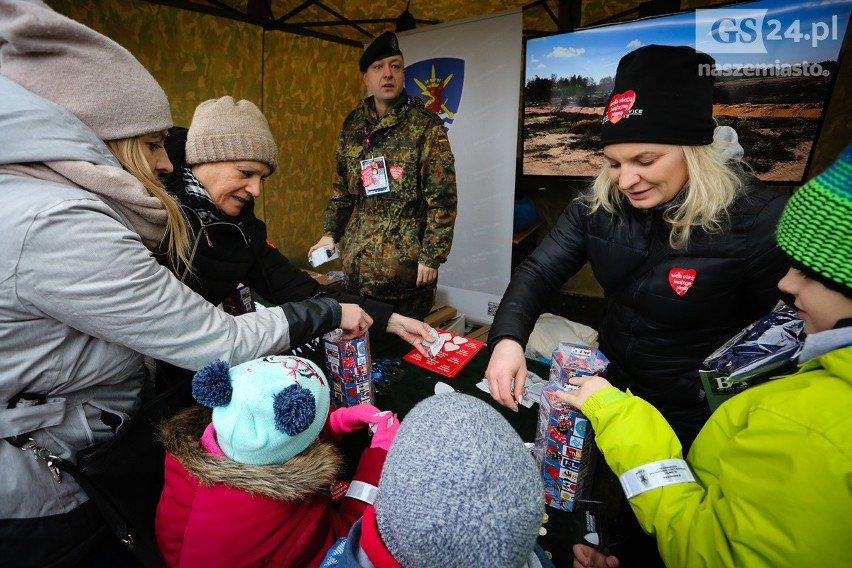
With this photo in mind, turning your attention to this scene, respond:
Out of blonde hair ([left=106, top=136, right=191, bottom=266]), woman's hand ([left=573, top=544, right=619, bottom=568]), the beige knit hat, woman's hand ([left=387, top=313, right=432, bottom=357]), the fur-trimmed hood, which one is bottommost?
woman's hand ([left=573, top=544, right=619, bottom=568])

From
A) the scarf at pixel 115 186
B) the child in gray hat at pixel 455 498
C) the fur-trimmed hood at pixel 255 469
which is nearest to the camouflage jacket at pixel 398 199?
the scarf at pixel 115 186

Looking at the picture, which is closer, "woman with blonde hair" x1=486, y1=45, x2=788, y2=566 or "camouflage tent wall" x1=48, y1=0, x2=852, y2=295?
"woman with blonde hair" x1=486, y1=45, x2=788, y2=566

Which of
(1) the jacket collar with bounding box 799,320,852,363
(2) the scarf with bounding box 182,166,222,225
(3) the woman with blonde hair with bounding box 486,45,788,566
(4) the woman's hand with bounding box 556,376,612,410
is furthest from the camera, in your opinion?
(2) the scarf with bounding box 182,166,222,225

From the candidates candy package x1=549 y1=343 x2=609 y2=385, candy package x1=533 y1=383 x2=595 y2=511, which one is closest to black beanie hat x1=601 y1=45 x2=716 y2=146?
candy package x1=549 y1=343 x2=609 y2=385

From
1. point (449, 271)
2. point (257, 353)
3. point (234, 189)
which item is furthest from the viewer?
point (449, 271)

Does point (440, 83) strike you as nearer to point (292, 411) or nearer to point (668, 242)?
point (668, 242)

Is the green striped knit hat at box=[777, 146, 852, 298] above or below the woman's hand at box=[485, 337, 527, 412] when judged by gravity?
above

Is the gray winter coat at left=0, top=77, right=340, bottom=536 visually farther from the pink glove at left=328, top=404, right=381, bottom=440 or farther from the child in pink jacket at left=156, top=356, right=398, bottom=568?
the pink glove at left=328, top=404, right=381, bottom=440

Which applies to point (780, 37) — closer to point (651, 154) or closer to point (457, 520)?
point (651, 154)

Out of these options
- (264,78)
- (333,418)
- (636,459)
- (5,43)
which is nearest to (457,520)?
(636,459)

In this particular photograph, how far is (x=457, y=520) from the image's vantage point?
0.53 meters

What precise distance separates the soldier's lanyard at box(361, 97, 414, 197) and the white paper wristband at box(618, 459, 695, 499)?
6.98 ft

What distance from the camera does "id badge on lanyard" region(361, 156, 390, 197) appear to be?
256 cm

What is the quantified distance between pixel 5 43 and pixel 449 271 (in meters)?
3.34
